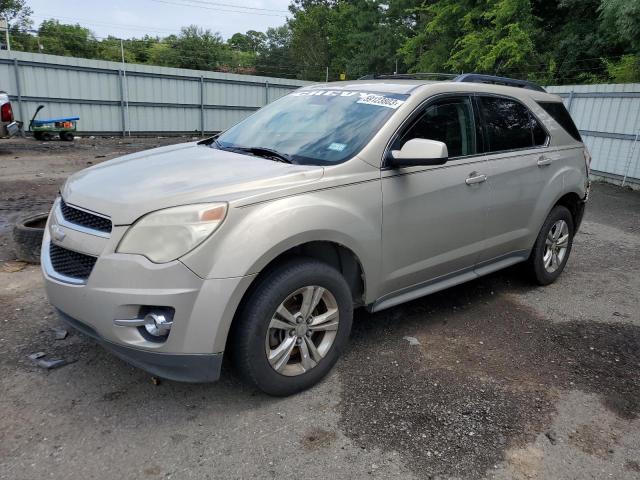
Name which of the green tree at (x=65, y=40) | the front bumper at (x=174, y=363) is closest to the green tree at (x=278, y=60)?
the green tree at (x=65, y=40)

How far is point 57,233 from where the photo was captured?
116 inches

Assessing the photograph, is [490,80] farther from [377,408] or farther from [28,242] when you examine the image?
[28,242]

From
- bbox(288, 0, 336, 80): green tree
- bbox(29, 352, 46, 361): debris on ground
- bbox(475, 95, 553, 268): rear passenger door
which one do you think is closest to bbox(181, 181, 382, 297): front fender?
bbox(475, 95, 553, 268): rear passenger door

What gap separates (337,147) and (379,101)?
21.4 inches

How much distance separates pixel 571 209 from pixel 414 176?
260 centimetres

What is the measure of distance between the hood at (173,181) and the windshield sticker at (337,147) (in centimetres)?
28

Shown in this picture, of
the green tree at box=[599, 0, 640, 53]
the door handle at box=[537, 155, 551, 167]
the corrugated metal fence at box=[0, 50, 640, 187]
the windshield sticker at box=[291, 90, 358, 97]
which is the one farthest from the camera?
the corrugated metal fence at box=[0, 50, 640, 187]

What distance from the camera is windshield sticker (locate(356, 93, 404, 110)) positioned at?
357cm

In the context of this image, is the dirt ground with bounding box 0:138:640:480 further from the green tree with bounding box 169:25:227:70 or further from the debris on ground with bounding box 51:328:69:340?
the green tree with bounding box 169:25:227:70

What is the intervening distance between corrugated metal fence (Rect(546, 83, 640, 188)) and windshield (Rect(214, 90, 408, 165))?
34.7ft

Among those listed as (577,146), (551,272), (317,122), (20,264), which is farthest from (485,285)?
(20,264)

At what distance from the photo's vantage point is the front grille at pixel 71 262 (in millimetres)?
2733

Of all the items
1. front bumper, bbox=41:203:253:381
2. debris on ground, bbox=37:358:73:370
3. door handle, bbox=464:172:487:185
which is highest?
door handle, bbox=464:172:487:185

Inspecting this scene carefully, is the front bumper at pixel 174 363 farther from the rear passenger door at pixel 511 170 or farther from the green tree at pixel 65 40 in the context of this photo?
the green tree at pixel 65 40
